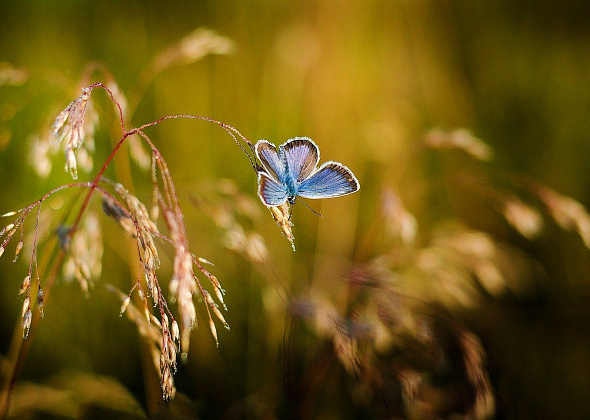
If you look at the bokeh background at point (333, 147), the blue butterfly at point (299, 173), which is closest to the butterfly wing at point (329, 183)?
the blue butterfly at point (299, 173)

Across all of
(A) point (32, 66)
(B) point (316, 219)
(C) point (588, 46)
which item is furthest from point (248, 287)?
(C) point (588, 46)

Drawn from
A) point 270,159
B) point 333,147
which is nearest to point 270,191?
point 270,159

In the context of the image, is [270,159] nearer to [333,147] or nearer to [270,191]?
[270,191]

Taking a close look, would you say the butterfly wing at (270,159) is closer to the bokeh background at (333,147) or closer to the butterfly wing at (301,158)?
the butterfly wing at (301,158)

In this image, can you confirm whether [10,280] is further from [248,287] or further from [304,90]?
[304,90]

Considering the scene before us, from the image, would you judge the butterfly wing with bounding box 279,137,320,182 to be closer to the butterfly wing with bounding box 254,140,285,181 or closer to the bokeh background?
the butterfly wing with bounding box 254,140,285,181
